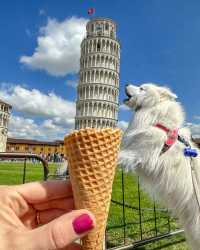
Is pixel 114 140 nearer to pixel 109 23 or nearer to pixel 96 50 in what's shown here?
pixel 96 50

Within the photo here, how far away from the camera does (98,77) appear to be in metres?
58.4

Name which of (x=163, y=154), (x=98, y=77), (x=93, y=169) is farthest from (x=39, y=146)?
(x=93, y=169)

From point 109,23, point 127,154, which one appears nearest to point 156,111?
point 127,154

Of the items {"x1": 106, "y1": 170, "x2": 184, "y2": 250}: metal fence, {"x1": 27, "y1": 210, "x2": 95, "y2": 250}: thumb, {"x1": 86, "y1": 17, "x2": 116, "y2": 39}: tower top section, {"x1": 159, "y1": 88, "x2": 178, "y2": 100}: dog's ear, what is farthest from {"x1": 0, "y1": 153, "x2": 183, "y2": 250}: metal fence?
{"x1": 86, "y1": 17, "x2": 116, "y2": 39}: tower top section

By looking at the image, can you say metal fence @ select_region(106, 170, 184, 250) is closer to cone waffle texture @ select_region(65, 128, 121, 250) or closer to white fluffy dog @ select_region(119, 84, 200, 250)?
white fluffy dog @ select_region(119, 84, 200, 250)

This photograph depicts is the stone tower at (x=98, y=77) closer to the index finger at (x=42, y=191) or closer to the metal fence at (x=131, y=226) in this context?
the metal fence at (x=131, y=226)

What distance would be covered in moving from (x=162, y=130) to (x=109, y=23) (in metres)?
63.5

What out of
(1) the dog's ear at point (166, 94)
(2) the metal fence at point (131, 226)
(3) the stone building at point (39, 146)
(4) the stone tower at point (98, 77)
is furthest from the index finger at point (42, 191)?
(3) the stone building at point (39, 146)

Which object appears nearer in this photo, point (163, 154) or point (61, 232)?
point (61, 232)

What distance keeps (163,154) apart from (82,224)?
6.01ft

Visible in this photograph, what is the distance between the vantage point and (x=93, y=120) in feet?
186

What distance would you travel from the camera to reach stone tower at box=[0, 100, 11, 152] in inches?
2654

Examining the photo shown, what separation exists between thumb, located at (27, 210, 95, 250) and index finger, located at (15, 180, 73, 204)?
243 mm

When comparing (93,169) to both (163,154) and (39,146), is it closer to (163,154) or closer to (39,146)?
(163,154)
